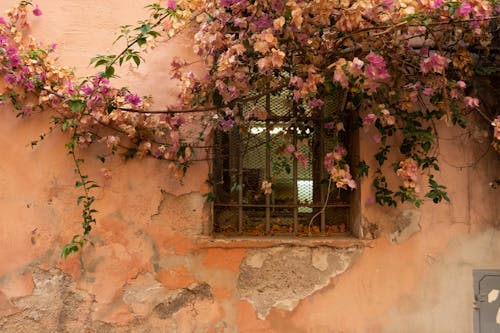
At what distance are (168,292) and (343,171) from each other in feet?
4.45

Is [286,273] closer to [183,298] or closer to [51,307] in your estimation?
[183,298]

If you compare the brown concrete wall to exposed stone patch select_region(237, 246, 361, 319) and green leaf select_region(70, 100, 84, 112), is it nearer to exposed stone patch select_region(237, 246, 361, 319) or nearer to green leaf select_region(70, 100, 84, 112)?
exposed stone patch select_region(237, 246, 361, 319)

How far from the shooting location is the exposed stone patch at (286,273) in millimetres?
3215

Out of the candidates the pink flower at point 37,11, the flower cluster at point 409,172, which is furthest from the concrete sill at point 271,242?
the pink flower at point 37,11

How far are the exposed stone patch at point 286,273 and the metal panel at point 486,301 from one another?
90 centimetres

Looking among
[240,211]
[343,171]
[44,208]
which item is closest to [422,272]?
[343,171]

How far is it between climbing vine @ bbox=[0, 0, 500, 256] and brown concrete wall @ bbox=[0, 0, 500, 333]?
0.13 meters

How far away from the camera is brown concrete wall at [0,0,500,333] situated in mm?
3137

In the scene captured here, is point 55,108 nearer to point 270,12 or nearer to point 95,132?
point 95,132

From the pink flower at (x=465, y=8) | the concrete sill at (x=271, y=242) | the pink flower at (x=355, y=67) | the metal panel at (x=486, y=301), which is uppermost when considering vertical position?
the pink flower at (x=465, y=8)

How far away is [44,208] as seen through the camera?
10.4 ft

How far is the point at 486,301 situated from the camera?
3352mm

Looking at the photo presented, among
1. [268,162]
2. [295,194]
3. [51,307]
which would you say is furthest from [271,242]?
[51,307]

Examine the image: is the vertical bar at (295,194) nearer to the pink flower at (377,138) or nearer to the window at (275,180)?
the window at (275,180)
